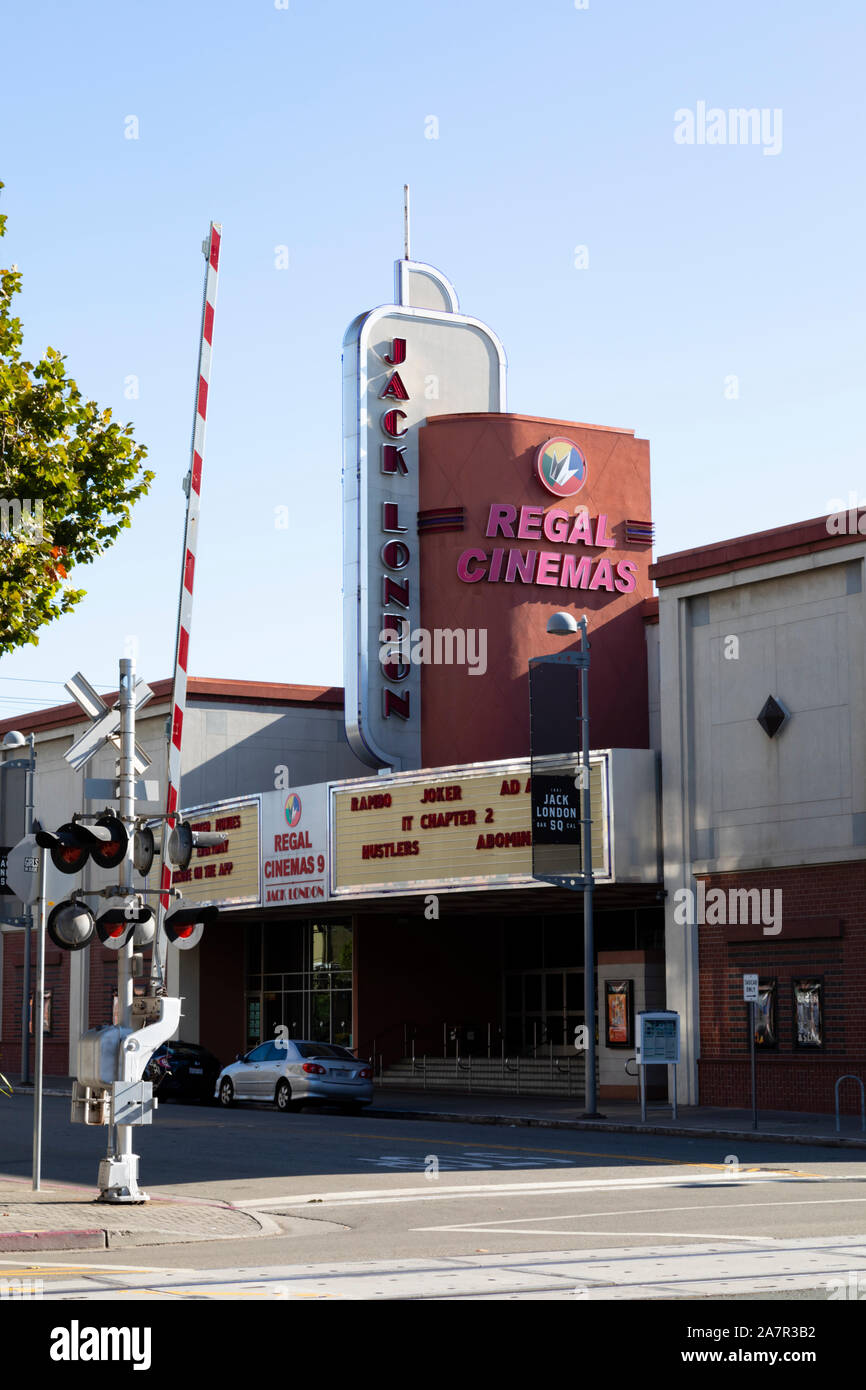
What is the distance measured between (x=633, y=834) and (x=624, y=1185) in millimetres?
14366

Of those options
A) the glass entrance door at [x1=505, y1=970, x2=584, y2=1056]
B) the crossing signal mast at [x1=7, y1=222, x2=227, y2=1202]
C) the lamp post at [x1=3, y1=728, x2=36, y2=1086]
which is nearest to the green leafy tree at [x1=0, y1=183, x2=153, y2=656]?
the crossing signal mast at [x1=7, y1=222, x2=227, y2=1202]

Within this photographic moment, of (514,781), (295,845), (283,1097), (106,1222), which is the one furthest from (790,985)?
(106,1222)

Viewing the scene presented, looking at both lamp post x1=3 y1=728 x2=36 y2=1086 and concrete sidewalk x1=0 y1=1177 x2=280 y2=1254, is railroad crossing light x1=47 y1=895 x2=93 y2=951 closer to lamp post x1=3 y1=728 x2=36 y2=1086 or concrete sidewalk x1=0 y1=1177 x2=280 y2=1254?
concrete sidewalk x1=0 y1=1177 x2=280 y2=1254

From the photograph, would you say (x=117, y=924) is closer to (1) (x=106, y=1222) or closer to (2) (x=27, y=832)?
(1) (x=106, y=1222)

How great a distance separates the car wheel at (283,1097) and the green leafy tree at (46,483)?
1768 centimetres

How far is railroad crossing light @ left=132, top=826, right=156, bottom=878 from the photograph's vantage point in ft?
54.5

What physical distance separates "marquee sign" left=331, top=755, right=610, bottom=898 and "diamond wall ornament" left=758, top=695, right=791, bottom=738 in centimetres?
330

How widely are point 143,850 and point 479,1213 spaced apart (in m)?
4.53

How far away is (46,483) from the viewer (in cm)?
1711

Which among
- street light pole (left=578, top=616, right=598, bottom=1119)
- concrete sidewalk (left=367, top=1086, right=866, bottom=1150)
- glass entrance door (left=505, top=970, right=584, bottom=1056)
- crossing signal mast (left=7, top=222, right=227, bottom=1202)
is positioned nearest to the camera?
crossing signal mast (left=7, top=222, right=227, bottom=1202)

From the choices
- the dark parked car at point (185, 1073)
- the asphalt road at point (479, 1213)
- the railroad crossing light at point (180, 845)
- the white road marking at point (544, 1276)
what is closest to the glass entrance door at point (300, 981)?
the dark parked car at point (185, 1073)

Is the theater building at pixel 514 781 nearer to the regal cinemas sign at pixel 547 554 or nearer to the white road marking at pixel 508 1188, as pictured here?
the regal cinemas sign at pixel 547 554

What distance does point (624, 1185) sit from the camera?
18656 millimetres

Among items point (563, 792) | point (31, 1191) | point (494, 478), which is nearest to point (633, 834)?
point (563, 792)
